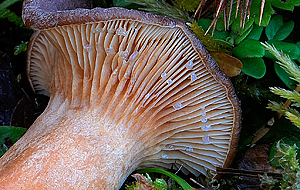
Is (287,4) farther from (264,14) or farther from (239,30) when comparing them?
(239,30)

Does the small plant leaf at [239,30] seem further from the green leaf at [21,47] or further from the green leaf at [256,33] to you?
the green leaf at [21,47]

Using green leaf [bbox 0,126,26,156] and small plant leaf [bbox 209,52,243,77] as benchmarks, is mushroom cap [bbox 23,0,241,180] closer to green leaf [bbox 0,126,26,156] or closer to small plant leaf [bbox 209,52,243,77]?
small plant leaf [bbox 209,52,243,77]

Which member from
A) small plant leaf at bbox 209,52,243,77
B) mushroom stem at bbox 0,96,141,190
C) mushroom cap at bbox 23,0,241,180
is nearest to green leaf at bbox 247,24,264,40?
small plant leaf at bbox 209,52,243,77

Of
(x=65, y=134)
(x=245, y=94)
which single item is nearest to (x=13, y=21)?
(x=65, y=134)

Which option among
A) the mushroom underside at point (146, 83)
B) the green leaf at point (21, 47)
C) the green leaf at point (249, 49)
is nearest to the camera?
the mushroom underside at point (146, 83)

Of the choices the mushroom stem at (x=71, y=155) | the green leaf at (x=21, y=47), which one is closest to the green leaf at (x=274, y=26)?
the mushroom stem at (x=71, y=155)

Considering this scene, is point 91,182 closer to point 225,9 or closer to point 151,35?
point 151,35
